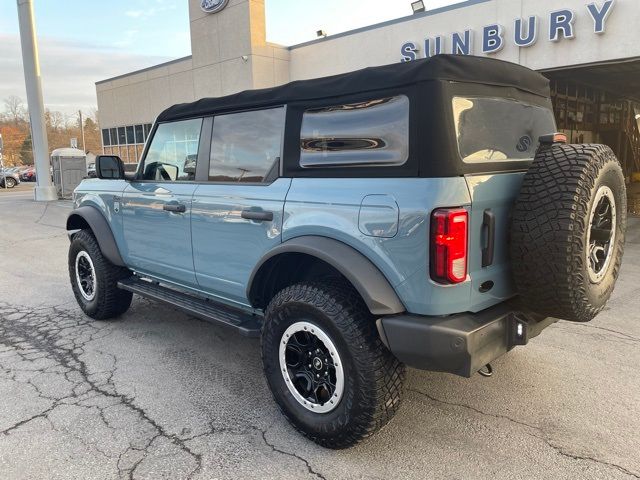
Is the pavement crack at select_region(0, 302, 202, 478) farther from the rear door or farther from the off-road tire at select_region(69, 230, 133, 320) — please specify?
the rear door

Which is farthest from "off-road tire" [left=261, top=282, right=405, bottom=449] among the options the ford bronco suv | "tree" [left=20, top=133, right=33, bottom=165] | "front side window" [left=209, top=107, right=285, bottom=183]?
"tree" [left=20, top=133, right=33, bottom=165]

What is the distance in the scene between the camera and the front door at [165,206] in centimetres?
380

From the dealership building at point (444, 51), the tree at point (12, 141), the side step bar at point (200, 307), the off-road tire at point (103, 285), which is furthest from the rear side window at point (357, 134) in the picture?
the tree at point (12, 141)

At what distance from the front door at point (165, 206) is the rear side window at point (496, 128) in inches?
80.0

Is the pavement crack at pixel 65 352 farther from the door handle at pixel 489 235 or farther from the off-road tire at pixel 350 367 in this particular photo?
the door handle at pixel 489 235

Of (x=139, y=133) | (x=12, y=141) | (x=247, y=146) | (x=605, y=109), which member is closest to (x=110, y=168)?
(x=247, y=146)

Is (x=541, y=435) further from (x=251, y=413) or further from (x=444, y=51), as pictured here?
(x=444, y=51)

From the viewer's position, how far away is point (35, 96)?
18.4m

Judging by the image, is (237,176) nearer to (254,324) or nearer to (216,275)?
(216,275)

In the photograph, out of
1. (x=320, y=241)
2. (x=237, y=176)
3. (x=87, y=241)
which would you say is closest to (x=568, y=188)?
(x=320, y=241)

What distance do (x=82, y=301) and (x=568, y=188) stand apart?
4.54 metres

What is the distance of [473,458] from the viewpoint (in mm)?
2627

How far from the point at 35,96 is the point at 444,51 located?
14.8 metres

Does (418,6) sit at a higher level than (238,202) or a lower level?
higher
